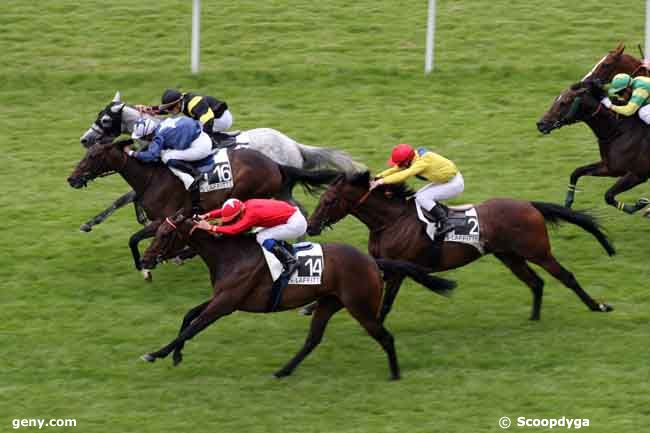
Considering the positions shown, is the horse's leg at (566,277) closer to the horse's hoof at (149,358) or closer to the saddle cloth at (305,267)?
the saddle cloth at (305,267)

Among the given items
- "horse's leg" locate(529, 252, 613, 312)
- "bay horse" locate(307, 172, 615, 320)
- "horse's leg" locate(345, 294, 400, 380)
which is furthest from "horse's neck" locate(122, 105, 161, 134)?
"horse's leg" locate(529, 252, 613, 312)

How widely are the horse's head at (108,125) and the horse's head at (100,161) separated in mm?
704

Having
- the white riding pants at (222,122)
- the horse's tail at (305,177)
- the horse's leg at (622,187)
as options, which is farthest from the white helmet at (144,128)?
the horse's leg at (622,187)

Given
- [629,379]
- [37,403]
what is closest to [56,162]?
[37,403]

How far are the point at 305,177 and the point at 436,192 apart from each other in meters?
1.69

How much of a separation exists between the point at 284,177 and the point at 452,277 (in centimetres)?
177

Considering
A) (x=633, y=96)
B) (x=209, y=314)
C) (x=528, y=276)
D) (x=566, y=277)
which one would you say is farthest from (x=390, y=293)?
(x=633, y=96)

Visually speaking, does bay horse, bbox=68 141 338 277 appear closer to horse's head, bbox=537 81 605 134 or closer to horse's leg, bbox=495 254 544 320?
horse's leg, bbox=495 254 544 320

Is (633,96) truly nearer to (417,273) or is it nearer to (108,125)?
(417,273)

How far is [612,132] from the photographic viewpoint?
12266 millimetres

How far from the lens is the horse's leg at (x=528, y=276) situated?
1056cm

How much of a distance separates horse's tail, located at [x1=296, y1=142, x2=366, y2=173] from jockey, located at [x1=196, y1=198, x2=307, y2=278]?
282 centimetres

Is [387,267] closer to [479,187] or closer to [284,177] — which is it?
[284,177]

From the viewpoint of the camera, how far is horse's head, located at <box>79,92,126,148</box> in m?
11.8
